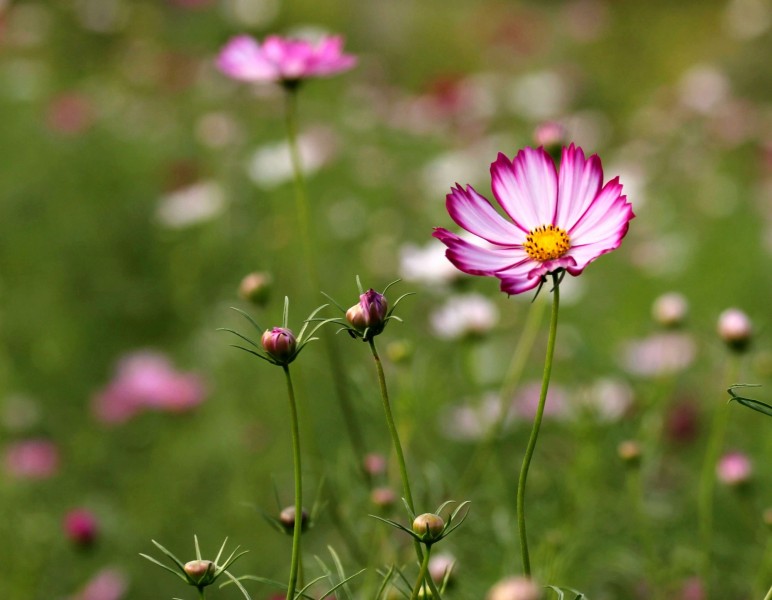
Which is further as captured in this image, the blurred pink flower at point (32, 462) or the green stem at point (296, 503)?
the blurred pink flower at point (32, 462)

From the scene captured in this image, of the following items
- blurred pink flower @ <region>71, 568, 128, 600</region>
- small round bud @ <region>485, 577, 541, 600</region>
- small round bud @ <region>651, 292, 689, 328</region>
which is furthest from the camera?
blurred pink flower @ <region>71, 568, 128, 600</region>

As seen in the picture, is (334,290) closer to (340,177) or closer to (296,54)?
(340,177)

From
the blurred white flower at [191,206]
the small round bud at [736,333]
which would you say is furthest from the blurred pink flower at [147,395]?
the small round bud at [736,333]

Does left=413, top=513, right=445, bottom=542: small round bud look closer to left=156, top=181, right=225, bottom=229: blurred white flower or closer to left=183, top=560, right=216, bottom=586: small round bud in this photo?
left=183, top=560, right=216, bottom=586: small round bud

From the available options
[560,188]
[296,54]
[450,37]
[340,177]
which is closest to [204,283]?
[340,177]

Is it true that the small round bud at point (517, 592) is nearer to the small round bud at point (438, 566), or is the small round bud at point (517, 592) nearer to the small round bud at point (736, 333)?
the small round bud at point (438, 566)

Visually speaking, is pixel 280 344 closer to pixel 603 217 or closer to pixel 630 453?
pixel 603 217

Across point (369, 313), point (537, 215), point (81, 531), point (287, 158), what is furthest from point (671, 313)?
point (287, 158)

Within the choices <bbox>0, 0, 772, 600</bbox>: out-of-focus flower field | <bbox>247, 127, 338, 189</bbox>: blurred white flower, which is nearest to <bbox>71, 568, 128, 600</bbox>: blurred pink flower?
<bbox>0, 0, 772, 600</bbox>: out-of-focus flower field

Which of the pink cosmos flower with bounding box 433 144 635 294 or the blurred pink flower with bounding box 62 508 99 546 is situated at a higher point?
the blurred pink flower with bounding box 62 508 99 546
